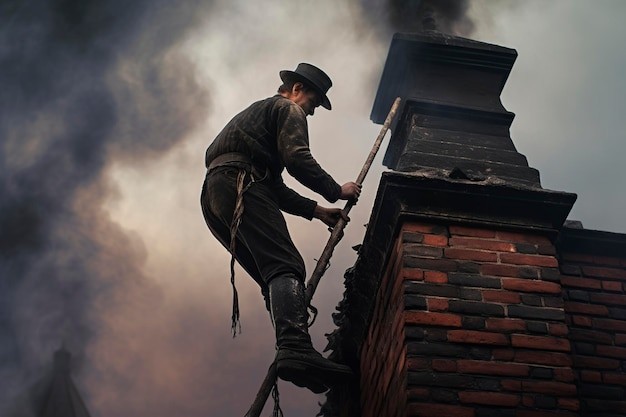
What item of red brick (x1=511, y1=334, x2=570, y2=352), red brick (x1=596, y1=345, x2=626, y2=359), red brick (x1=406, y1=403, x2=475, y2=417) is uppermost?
red brick (x1=596, y1=345, x2=626, y2=359)

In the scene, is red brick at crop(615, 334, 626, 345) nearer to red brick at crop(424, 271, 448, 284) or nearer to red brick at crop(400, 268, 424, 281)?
red brick at crop(424, 271, 448, 284)

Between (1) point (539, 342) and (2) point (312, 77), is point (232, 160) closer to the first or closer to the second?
(2) point (312, 77)

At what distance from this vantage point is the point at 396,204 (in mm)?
5000

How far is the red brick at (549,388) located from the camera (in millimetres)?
4297

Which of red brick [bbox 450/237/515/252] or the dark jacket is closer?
red brick [bbox 450/237/515/252]

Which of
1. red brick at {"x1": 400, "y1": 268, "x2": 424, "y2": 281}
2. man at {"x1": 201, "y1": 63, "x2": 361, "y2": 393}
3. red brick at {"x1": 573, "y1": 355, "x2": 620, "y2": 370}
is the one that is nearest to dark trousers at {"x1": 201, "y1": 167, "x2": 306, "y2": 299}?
man at {"x1": 201, "y1": 63, "x2": 361, "y2": 393}

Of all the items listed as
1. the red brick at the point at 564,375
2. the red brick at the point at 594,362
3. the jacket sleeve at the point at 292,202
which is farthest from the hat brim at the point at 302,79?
the red brick at the point at 564,375

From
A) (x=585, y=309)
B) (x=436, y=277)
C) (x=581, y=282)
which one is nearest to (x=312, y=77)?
(x=436, y=277)

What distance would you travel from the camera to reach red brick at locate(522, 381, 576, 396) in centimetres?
430

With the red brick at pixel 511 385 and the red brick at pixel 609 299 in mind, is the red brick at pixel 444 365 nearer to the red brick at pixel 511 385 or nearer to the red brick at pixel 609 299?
the red brick at pixel 511 385

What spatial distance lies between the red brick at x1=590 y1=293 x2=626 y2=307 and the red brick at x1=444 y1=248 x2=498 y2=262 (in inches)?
35.2

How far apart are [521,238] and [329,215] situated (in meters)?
1.49

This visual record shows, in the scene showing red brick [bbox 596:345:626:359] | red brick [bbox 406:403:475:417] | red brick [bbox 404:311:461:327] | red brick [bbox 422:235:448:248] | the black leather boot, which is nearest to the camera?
red brick [bbox 406:403:475:417]

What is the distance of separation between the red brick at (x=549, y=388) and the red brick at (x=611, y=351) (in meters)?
0.75
